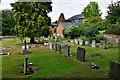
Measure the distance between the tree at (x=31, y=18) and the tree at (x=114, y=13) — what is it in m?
10.4

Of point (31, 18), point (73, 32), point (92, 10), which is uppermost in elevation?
point (92, 10)

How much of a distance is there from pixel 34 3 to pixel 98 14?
116 feet

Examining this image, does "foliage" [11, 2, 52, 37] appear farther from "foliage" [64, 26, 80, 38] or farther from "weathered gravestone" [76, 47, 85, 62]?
"weathered gravestone" [76, 47, 85, 62]

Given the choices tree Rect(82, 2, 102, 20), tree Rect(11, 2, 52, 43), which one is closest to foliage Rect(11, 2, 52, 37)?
tree Rect(11, 2, 52, 43)

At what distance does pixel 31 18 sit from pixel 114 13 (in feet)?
43.5

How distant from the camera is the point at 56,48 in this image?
25.6 meters

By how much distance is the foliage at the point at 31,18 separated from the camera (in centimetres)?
3784

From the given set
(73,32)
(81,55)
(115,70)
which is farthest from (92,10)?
(115,70)

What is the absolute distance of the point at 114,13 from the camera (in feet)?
130

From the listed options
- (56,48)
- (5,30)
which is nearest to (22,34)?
(56,48)

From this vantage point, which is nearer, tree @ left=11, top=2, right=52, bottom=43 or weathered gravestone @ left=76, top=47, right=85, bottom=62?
weathered gravestone @ left=76, top=47, right=85, bottom=62

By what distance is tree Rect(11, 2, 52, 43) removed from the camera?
37875mm

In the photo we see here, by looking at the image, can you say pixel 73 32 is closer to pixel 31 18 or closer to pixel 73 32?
pixel 73 32

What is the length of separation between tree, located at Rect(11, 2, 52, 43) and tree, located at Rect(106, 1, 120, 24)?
34.0 ft
